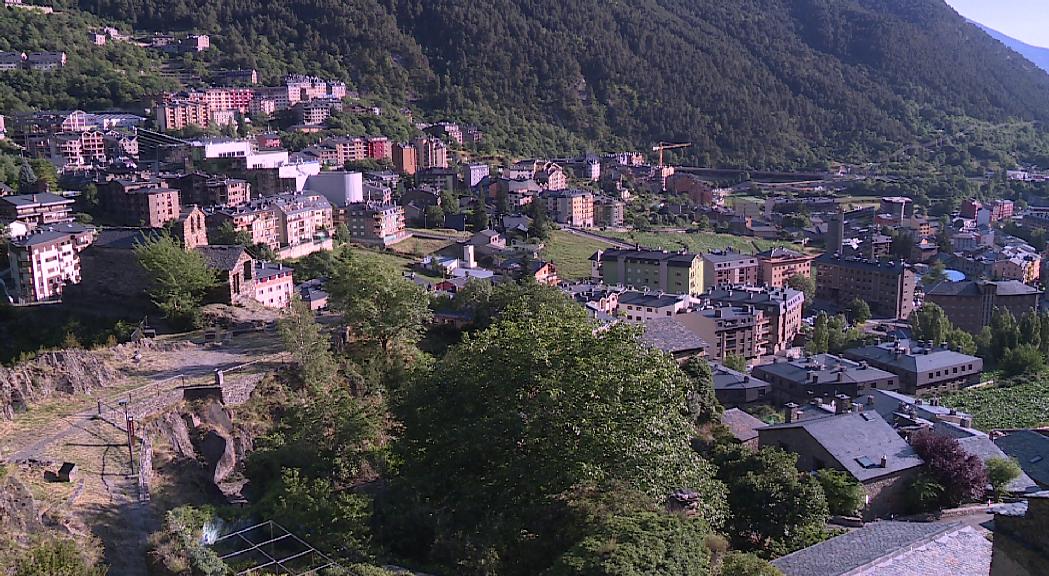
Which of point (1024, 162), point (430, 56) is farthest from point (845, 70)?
point (430, 56)

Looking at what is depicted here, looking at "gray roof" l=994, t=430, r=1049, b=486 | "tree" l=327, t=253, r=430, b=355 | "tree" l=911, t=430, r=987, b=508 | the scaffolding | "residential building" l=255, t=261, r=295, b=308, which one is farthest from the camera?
"residential building" l=255, t=261, r=295, b=308

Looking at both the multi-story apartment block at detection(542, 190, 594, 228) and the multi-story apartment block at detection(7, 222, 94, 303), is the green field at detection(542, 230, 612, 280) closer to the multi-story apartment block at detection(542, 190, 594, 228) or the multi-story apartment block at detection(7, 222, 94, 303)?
the multi-story apartment block at detection(542, 190, 594, 228)

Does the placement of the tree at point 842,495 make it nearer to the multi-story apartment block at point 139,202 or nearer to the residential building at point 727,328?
the residential building at point 727,328

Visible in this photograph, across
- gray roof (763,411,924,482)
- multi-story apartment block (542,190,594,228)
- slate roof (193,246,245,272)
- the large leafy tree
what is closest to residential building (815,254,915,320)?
multi-story apartment block (542,190,594,228)

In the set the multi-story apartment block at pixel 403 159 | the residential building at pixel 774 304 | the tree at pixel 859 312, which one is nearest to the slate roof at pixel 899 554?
the residential building at pixel 774 304

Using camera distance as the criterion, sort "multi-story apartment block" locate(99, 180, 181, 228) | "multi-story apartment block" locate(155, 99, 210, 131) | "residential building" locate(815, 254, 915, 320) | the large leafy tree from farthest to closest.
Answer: "multi-story apartment block" locate(155, 99, 210, 131), "residential building" locate(815, 254, 915, 320), "multi-story apartment block" locate(99, 180, 181, 228), the large leafy tree

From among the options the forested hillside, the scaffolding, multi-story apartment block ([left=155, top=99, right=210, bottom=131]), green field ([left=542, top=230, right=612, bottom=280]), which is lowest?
green field ([left=542, top=230, right=612, bottom=280])

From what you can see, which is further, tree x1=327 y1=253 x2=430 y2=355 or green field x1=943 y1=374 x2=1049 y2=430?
green field x1=943 y1=374 x2=1049 y2=430
